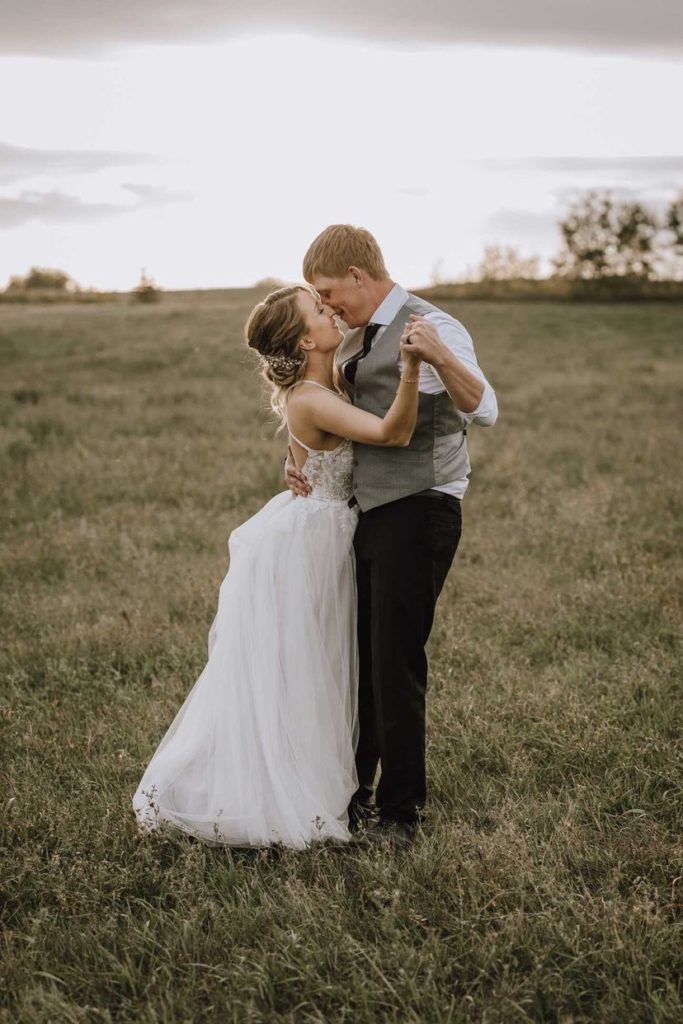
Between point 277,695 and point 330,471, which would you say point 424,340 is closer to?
point 330,471

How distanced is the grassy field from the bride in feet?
0.64

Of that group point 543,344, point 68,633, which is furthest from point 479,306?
point 68,633

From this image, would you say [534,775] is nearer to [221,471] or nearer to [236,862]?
[236,862]

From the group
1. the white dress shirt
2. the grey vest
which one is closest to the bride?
the grey vest

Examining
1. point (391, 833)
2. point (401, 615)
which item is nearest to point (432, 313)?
point (401, 615)

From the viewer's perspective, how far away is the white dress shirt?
3.80 meters

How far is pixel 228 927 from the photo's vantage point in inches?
145

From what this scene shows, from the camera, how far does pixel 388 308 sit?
392cm

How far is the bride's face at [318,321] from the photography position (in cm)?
401

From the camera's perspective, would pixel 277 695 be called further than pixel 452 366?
Yes

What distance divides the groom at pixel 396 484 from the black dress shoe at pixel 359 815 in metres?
0.03

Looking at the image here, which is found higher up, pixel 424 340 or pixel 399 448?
pixel 424 340

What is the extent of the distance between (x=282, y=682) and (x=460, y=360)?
1.73 meters

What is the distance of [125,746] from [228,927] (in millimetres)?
1826
